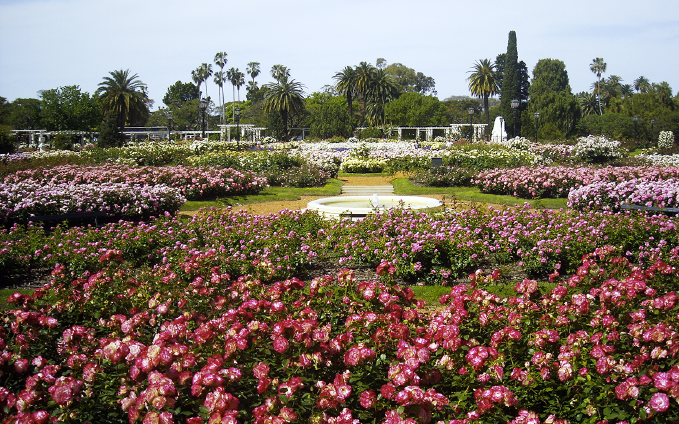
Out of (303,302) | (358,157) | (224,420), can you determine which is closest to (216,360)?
(224,420)

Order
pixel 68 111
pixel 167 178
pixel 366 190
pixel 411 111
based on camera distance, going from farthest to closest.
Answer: pixel 411 111, pixel 68 111, pixel 366 190, pixel 167 178

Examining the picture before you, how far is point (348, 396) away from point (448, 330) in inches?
25.1

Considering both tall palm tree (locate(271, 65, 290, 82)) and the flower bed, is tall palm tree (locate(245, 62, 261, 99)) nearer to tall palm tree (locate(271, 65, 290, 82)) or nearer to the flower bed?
tall palm tree (locate(271, 65, 290, 82))

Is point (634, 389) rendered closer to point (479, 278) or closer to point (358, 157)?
point (479, 278)

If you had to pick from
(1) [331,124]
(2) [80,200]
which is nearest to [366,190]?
(2) [80,200]

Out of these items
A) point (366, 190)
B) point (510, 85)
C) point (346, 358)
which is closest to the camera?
point (346, 358)

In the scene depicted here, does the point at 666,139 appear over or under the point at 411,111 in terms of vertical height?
under

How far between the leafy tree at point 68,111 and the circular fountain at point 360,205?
145ft

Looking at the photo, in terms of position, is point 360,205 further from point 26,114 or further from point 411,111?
point 26,114

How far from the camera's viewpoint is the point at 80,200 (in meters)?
9.12

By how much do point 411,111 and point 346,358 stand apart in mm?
54802

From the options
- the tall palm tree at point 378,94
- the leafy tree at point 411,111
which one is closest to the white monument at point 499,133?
the leafy tree at point 411,111

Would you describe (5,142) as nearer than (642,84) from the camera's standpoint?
Yes

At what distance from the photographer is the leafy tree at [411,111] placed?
5609 centimetres
